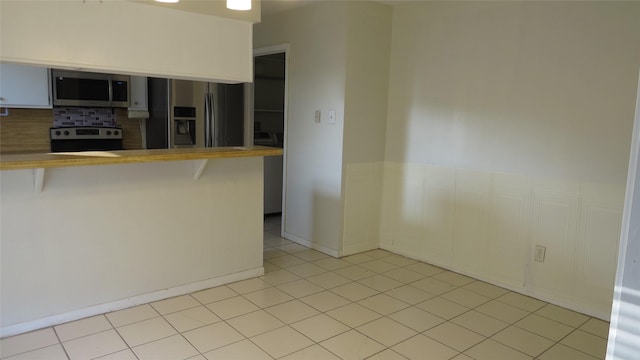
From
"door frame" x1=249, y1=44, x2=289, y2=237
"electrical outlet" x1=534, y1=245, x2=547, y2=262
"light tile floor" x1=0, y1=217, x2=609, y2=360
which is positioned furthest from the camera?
"door frame" x1=249, y1=44, x2=289, y2=237

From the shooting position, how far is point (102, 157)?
2547 millimetres

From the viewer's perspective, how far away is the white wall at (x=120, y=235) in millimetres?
2504

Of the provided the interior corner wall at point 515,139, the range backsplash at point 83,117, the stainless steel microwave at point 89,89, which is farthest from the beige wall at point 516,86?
the range backsplash at point 83,117

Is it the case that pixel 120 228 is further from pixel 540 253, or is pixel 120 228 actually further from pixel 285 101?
pixel 540 253

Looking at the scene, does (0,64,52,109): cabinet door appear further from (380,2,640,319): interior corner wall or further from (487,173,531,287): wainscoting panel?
(487,173,531,287): wainscoting panel

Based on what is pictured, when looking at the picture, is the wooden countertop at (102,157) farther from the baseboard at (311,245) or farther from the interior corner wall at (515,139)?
the interior corner wall at (515,139)

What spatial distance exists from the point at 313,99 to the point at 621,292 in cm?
344

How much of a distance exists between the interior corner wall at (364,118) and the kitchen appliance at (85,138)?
8.07 feet

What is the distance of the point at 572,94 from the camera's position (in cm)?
301

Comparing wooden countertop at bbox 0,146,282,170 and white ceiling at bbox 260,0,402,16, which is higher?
white ceiling at bbox 260,0,402,16

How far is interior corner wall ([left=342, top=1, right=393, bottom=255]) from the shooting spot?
3.93 m

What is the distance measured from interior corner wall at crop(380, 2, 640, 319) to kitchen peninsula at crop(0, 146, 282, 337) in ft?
4.88

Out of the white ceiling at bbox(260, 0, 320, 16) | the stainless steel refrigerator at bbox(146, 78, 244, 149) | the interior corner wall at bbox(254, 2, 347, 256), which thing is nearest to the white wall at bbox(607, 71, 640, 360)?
the interior corner wall at bbox(254, 2, 347, 256)

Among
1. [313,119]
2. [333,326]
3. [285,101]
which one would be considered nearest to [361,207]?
[313,119]
